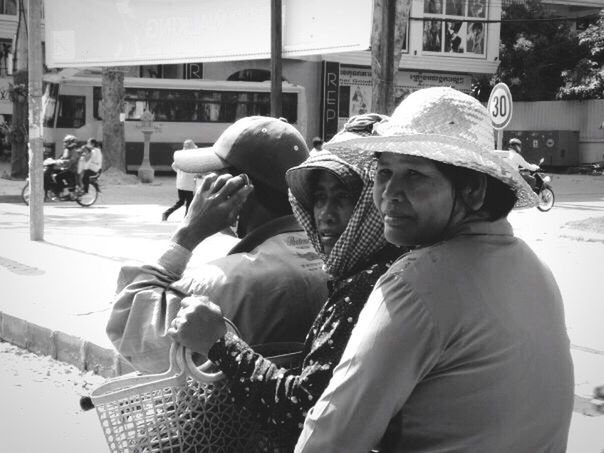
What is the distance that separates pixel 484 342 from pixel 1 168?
101 ft

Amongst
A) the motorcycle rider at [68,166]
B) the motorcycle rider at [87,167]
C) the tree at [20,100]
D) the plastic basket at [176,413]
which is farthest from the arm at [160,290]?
the tree at [20,100]

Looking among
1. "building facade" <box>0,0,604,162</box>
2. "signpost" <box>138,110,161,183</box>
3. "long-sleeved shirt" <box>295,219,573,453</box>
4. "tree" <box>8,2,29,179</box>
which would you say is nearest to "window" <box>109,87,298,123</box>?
"signpost" <box>138,110,161,183</box>

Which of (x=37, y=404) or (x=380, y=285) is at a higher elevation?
(x=380, y=285)

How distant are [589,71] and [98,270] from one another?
31.2m

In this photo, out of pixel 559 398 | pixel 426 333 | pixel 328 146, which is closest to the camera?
pixel 426 333

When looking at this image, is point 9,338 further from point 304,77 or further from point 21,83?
point 304,77

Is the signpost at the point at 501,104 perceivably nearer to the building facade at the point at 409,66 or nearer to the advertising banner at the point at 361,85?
the building facade at the point at 409,66

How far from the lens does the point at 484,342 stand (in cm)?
148

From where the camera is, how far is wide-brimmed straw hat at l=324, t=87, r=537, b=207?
5.28ft

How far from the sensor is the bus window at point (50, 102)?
2705cm

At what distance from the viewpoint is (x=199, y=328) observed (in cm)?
186

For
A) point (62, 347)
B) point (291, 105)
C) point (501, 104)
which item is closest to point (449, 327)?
point (62, 347)

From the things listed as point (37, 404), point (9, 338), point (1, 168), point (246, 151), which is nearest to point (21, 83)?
point (1, 168)

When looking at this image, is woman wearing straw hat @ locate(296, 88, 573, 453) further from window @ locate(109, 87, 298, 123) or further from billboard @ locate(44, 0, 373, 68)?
window @ locate(109, 87, 298, 123)
